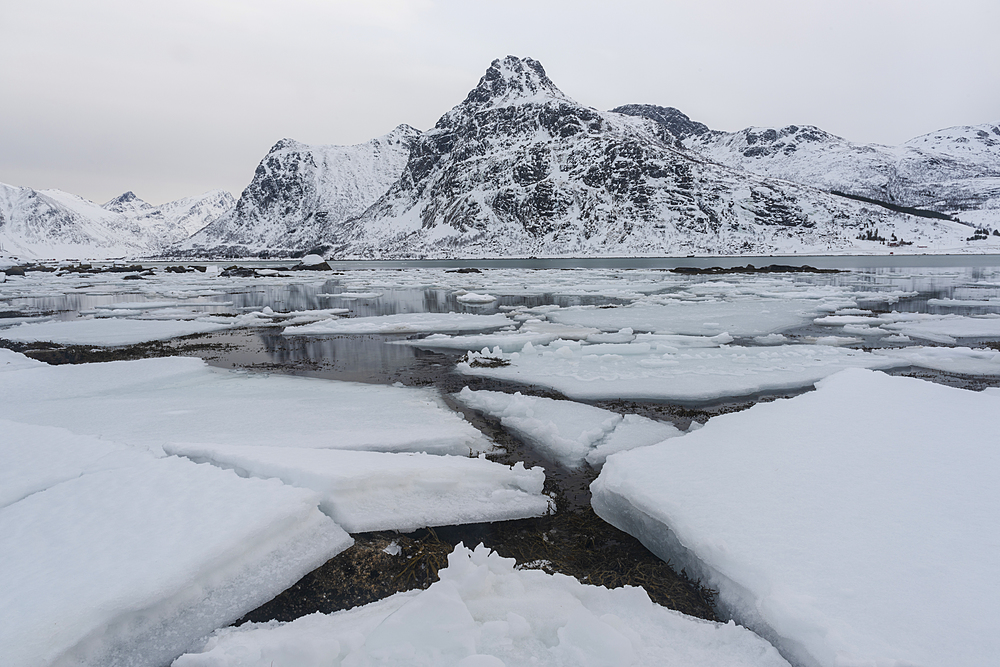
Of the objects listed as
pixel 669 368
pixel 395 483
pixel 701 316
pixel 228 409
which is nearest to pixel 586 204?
pixel 701 316

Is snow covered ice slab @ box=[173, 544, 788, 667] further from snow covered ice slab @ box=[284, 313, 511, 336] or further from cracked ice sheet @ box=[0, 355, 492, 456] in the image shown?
snow covered ice slab @ box=[284, 313, 511, 336]

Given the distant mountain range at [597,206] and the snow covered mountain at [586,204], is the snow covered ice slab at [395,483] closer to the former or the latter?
the distant mountain range at [597,206]

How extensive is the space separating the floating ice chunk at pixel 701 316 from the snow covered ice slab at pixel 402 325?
2.57 metres

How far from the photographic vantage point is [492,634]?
9.31 feet

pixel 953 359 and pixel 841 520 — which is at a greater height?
pixel 841 520

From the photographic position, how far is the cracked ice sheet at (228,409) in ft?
19.8

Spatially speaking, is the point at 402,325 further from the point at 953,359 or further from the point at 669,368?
the point at 953,359

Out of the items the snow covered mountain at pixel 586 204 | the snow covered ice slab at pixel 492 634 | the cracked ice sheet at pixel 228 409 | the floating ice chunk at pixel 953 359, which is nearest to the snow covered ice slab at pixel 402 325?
the cracked ice sheet at pixel 228 409

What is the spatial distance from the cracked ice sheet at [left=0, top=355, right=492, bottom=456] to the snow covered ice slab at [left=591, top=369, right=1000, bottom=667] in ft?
8.30

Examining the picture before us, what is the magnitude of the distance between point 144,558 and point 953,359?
44.9 ft

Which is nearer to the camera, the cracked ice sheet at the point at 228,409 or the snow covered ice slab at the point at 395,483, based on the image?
the snow covered ice slab at the point at 395,483

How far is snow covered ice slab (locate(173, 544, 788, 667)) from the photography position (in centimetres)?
268

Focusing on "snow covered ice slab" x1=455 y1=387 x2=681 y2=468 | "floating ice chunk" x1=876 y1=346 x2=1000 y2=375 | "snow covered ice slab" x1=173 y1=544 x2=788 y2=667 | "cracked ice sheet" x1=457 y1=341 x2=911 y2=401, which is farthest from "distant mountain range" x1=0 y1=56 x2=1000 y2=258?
"snow covered ice slab" x1=173 y1=544 x2=788 y2=667

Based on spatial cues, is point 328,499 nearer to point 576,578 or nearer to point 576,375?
point 576,578
